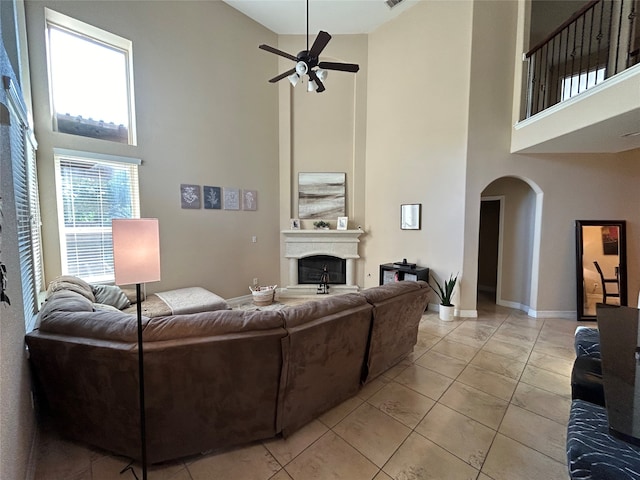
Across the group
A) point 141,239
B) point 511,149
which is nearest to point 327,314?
point 141,239

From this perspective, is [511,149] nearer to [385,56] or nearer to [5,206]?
[385,56]

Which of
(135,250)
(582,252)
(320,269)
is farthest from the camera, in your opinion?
(320,269)

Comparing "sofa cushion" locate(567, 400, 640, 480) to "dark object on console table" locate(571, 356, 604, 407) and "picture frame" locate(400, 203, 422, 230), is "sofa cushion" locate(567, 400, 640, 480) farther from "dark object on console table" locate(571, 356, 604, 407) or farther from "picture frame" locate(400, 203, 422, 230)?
"picture frame" locate(400, 203, 422, 230)

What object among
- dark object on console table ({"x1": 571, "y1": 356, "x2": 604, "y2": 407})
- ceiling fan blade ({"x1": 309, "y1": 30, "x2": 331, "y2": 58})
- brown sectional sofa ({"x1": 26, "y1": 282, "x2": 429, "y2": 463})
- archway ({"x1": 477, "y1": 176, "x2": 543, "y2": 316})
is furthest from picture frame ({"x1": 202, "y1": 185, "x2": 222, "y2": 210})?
dark object on console table ({"x1": 571, "y1": 356, "x2": 604, "y2": 407})

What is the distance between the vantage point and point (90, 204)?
355 centimetres

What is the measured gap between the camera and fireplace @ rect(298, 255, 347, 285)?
5.93 metres

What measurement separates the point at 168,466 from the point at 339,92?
6226 mm

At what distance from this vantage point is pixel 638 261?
157 inches

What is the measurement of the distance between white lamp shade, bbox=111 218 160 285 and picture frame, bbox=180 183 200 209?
3.21 metres

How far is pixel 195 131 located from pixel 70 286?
2895 millimetres

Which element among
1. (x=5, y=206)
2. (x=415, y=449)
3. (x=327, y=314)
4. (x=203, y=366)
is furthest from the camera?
(x=327, y=314)

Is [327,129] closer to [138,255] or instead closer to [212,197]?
[212,197]

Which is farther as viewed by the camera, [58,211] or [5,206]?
[58,211]

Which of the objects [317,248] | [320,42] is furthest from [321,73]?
[317,248]
